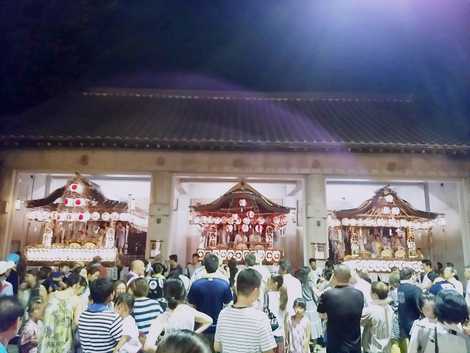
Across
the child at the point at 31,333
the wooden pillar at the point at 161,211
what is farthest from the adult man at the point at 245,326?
the wooden pillar at the point at 161,211

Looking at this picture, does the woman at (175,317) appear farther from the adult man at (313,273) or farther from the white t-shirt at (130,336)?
Answer: the adult man at (313,273)

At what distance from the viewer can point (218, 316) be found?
4.67 m

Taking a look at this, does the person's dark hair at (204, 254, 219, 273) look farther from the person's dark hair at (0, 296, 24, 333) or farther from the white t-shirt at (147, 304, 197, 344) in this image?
the person's dark hair at (0, 296, 24, 333)

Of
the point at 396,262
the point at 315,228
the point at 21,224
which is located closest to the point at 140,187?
the point at 21,224

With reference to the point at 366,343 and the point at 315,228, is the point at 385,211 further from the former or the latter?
the point at 366,343

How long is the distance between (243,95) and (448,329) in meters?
17.1

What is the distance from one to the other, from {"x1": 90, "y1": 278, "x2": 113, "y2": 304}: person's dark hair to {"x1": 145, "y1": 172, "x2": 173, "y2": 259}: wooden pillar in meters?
8.78

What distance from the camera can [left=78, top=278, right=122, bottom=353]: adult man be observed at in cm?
422

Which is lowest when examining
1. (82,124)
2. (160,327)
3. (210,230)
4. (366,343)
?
(366,343)

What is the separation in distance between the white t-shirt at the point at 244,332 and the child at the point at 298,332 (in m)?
3.06

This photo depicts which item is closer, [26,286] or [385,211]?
[26,286]

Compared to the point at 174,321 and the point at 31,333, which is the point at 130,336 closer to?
the point at 174,321

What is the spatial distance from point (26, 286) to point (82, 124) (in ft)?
28.7

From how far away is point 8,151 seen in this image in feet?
44.9
